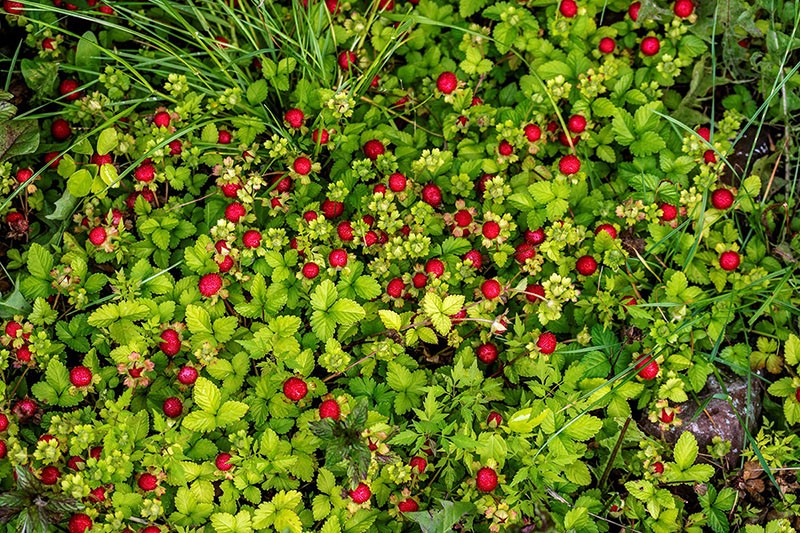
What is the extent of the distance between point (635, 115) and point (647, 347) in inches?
37.7

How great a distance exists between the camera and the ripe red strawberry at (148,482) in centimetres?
241

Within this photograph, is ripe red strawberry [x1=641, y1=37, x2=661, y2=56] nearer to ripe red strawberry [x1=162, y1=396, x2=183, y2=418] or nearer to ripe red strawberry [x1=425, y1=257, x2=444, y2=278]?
ripe red strawberry [x1=425, y1=257, x2=444, y2=278]

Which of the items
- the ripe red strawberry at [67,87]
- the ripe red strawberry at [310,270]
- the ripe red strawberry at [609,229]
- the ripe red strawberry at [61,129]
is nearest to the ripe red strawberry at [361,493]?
the ripe red strawberry at [310,270]

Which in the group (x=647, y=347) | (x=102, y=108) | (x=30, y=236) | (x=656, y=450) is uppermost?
(x=102, y=108)

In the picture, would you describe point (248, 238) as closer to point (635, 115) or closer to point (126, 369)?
point (126, 369)

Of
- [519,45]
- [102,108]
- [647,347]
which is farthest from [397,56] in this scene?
[647,347]

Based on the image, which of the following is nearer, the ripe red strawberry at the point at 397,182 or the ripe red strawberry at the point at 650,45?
the ripe red strawberry at the point at 397,182

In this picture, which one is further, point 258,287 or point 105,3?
point 105,3

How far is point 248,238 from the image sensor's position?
9.01ft

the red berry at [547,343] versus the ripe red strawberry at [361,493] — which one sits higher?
the red berry at [547,343]

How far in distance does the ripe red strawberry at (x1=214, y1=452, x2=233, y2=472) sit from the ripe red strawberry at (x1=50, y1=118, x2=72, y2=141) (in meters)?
1.60

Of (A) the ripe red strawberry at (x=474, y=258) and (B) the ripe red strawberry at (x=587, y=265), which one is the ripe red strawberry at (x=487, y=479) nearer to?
(A) the ripe red strawberry at (x=474, y=258)

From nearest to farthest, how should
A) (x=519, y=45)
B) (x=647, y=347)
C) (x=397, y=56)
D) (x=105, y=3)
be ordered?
(x=647, y=347) < (x=105, y=3) < (x=519, y=45) < (x=397, y=56)

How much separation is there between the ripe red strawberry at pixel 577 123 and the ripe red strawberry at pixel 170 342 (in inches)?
71.0
